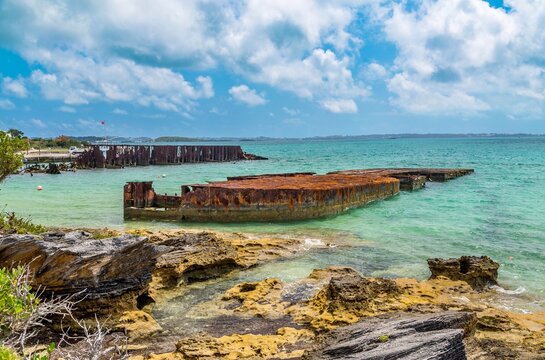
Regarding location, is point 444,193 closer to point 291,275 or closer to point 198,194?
point 198,194

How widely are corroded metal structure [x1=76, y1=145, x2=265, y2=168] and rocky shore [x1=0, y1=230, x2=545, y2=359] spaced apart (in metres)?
47.6

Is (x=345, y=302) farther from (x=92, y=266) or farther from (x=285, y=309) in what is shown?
(x=92, y=266)

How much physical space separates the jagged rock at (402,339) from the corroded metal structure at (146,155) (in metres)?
51.4

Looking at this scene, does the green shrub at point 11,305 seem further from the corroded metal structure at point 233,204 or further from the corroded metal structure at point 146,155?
the corroded metal structure at point 146,155

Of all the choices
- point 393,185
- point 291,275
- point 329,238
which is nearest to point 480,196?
point 393,185

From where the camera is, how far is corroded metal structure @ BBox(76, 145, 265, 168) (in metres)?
54.5

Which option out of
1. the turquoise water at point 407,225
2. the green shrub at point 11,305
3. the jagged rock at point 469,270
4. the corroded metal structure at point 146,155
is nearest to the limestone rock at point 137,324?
the green shrub at point 11,305

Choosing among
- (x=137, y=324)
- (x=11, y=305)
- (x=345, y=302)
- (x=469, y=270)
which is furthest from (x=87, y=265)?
(x=469, y=270)

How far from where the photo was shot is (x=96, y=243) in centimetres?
766

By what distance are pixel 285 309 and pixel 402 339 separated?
323 centimetres

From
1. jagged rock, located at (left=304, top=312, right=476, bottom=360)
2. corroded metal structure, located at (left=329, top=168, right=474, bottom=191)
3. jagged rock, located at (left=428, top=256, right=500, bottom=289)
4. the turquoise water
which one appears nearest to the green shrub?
jagged rock, located at (left=304, top=312, right=476, bottom=360)

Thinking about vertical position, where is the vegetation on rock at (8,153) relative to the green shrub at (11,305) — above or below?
above

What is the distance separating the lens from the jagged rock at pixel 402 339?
15.2 feet

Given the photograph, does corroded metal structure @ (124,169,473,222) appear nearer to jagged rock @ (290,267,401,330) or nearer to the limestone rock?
jagged rock @ (290,267,401,330)
